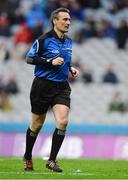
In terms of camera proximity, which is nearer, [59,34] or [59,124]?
[59,124]

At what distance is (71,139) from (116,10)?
23.2 ft

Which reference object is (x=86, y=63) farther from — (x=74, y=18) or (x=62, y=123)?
(x=62, y=123)

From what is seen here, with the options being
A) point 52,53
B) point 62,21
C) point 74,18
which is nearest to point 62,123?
point 52,53

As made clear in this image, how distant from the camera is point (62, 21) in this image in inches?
465

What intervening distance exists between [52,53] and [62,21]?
0.50 m

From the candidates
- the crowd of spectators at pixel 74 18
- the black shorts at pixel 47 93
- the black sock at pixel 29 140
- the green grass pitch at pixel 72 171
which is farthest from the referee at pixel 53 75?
the crowd of spectators at pixel 74 18

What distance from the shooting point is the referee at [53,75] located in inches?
460

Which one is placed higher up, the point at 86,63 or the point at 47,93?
the point at 86,63

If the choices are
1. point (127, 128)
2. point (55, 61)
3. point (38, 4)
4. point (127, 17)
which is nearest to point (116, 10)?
point (127, 17)

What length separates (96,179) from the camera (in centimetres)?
1037

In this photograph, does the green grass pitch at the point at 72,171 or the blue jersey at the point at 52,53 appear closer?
the green grass pitch at the point at 72,171

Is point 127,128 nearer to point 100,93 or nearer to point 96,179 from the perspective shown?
point 100,93

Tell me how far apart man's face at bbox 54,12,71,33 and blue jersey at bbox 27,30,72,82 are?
118 millimetres

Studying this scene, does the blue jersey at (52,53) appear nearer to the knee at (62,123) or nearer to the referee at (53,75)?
the referee at (53,75)
